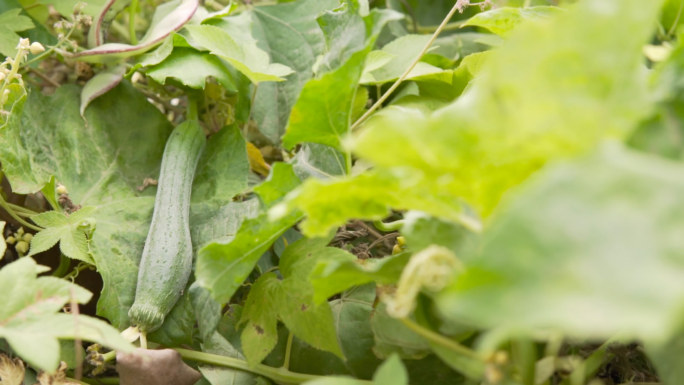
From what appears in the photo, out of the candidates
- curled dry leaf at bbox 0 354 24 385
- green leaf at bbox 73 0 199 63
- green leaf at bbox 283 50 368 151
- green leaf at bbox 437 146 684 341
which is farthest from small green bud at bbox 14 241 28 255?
green leaf at bbox 437 146 684 341

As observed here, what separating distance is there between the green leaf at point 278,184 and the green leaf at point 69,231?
0.77ft

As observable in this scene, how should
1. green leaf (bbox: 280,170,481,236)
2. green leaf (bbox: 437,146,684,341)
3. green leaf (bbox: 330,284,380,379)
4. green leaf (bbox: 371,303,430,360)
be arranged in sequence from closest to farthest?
1. green leaf (bbox: 437,146,684,341)
2. green leaf (bbox: 280,170,481,236)
3. green leaf (bbox: 371,303,430,360)
4. green leaf (bbox: 330,284,380,379)

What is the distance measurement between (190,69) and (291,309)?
0.33 metres

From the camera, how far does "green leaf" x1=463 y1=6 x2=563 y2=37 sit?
27.0 inches

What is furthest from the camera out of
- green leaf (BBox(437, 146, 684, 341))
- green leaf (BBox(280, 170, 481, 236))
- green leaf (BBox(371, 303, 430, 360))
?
green leaf (BBox(371, 303, 430, 360))

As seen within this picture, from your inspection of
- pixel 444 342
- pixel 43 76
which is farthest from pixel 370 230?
pixel 43 76

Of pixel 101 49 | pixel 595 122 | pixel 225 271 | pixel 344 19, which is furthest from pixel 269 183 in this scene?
pixel 101 49

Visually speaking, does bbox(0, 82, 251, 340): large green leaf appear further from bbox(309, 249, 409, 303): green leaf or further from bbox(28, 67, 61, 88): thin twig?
bbox(309, 249, 409, 303): green leaf

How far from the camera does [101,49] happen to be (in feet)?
2.70

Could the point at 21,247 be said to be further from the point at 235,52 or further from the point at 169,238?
the point at 235,52

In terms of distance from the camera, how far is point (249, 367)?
65cm

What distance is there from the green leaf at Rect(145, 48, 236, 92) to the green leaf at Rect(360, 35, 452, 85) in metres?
0.17

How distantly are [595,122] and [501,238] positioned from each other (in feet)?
0.36

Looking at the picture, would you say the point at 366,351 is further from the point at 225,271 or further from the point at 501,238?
the point at 501,238
